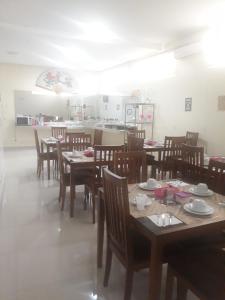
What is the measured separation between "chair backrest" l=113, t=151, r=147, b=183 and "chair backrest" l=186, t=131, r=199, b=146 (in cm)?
250

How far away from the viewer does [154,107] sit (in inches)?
247

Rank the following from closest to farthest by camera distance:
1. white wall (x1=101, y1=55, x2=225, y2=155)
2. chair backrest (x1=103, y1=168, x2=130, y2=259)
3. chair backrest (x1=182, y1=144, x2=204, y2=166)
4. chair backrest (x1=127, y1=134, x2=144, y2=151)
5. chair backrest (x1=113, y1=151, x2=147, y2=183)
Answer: chair backrest (x1=103, y1=168, x2=130, y2=259) → chair backrest (x1=113, y1=151, x2=147, y2=183) → chair backrest (x1=182, y1=144, x2=204, y2=166) → chair backrest (x1=127, y1=134, x2=144, y2=151) → white wall (x1=101, y1=55, x2=225, y2=155)

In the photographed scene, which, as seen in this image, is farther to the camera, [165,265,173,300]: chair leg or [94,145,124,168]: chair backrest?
[94,145,124,168]: chair backrest

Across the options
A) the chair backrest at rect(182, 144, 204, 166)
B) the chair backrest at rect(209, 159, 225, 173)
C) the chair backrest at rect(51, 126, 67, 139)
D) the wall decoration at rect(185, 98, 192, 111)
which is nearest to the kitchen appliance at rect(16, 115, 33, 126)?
the chair backrest at rect(51, 126, 67, 139)

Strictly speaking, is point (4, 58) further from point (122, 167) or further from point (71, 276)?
point (71, 276)

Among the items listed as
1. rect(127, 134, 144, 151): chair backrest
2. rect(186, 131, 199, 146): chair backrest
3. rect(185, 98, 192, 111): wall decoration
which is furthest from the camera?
rect(185, 98, 192, 111): wall decoration

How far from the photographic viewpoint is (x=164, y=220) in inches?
59.8

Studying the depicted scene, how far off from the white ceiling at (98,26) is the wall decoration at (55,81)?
1.64 meters

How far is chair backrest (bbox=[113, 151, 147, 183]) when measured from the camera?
2.53m

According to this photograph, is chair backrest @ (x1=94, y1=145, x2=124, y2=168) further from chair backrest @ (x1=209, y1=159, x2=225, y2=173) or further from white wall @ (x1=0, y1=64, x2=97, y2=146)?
white wall @ (x1=0, y1=64, x2=97, y2=146)

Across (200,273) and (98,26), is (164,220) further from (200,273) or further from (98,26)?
(98,26)

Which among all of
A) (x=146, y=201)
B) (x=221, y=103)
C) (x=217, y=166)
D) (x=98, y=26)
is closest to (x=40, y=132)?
(x=98, y=26)

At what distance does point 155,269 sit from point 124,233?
275 millimetres

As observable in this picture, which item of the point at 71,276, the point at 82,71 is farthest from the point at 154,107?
the point at 71,276
